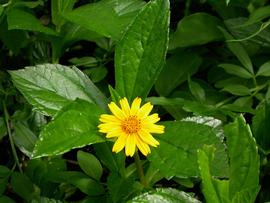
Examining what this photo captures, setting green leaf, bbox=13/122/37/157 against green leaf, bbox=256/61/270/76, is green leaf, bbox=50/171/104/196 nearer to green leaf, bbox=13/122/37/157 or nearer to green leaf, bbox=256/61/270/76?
green leaf, bbox=13/122/37/157

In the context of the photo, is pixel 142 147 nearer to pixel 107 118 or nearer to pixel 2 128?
pixel 107 118

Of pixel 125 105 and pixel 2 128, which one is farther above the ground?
pixel 125 105

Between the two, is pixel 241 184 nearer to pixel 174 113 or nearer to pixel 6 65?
pixel 174 113

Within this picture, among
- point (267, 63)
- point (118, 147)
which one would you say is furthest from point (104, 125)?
point (267, 63)

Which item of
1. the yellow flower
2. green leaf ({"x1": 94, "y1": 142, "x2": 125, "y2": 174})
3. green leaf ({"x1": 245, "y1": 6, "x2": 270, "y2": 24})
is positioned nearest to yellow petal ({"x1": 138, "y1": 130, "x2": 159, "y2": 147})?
the yellow flower

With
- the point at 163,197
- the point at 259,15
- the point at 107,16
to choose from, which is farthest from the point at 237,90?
the point at 163,197

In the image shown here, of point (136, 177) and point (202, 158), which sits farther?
point (136, 177)

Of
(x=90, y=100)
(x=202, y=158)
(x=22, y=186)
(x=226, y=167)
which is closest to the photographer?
(x=202, y=158)
